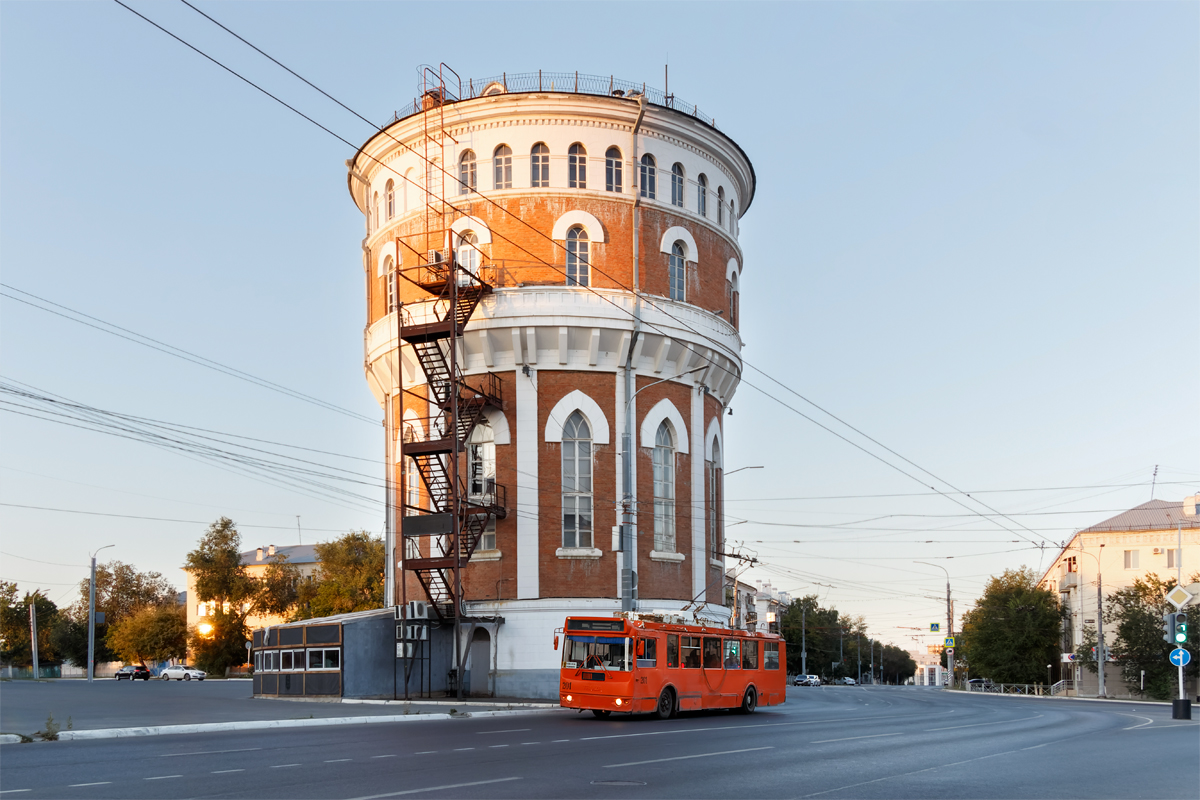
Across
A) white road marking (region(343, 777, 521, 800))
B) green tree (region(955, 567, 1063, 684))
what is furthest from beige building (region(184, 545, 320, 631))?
white road marking (region(343, 777, 521, 800))

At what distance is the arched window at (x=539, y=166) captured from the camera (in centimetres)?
3938

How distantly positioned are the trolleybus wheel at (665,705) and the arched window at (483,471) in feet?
39.2

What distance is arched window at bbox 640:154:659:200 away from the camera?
40531mm

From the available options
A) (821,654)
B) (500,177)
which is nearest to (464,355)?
(500,177)

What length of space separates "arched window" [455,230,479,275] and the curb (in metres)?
15.9

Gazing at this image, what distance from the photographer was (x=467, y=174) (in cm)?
4006

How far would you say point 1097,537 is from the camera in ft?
256

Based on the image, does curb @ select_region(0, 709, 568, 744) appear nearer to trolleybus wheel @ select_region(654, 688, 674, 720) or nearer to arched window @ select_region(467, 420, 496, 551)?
trolleybus wheel @ select_region(654, 688, 674, 720)

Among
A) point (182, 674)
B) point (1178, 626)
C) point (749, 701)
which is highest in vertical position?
point (1178, 626)

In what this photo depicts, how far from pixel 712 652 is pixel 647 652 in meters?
3.45

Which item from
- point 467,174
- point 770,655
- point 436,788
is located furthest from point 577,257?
point 436,788

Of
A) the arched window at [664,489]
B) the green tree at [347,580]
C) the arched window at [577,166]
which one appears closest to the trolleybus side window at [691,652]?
the arched window at [664,489]

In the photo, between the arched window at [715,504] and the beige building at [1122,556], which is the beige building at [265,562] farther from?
the arched window at [715,504]

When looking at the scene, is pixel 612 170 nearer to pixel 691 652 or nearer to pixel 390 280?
pixel 390 280
